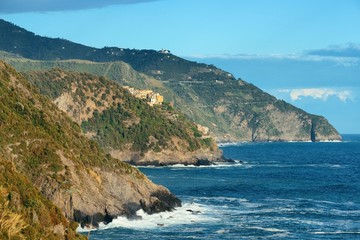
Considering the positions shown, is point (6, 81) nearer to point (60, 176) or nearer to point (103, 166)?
point (103, 166)

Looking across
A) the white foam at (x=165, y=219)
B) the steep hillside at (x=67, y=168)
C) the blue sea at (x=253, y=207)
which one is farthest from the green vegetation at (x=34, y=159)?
the blue sea at (x=253, y=207)

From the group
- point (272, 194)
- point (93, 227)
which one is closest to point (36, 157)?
point (93, 227)

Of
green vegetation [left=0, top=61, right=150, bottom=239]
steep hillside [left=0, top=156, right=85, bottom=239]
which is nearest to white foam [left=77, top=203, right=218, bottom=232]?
green vegetation [left=0, top=61, right=150, bottom=239]

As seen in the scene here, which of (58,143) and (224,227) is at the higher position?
(58,143)

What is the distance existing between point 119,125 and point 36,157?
112 m

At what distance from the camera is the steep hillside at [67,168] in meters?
83.4

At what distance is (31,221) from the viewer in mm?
57438

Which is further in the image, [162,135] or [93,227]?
[162,135]

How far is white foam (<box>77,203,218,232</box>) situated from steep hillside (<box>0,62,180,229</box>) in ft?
3.20

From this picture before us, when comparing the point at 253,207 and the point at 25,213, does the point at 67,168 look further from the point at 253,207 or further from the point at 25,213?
the point at 25,213

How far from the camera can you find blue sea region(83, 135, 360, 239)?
3282 inches

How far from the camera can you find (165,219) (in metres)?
92.2

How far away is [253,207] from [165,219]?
1646cm

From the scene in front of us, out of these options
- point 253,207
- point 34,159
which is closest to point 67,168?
point 34,159
